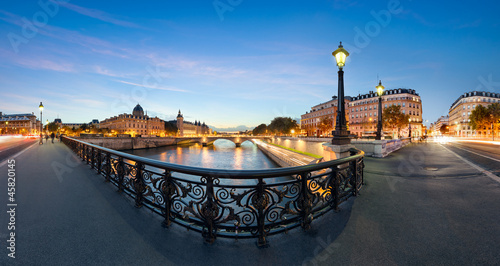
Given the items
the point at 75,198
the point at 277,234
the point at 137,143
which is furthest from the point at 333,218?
the point at 137,143

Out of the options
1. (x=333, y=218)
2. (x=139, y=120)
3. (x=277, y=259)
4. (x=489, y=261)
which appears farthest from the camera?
(x=139, y=120)

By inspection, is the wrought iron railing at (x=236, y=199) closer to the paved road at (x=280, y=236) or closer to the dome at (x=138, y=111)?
the paved road at (x=280, y=236)

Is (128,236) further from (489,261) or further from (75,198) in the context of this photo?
(489,261)

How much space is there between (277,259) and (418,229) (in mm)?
2579

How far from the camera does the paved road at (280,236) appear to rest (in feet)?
7.80

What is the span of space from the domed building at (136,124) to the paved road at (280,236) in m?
121

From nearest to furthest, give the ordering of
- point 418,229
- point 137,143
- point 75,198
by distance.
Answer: point 418,229 < point 75,198 < point 137,143

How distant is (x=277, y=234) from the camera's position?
118 inches

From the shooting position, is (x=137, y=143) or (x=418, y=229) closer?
(x=418, y=229)

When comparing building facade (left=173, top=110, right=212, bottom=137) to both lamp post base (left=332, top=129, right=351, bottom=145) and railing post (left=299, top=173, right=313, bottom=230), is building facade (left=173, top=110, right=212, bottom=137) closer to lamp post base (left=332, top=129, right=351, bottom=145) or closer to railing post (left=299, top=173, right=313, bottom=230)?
lamp post base (left=332, top=129, right=351, bottom=145)

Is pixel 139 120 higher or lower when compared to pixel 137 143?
higher

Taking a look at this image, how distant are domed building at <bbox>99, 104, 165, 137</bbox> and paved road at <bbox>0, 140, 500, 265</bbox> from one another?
12058 centimetres

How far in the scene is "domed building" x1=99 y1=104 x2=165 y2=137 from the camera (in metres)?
110

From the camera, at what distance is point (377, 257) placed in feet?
7.90
